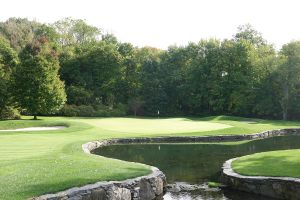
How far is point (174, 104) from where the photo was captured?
243ft

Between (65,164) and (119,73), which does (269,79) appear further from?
(65,164)

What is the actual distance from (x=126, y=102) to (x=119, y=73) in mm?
5413

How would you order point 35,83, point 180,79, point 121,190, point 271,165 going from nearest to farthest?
point 121,190
point 271,165
point 35,83
point 180,79

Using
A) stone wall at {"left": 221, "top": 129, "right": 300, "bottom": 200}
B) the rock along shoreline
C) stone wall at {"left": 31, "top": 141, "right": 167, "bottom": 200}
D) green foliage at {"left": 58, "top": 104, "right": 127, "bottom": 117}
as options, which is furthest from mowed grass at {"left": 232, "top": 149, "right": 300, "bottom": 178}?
green foliage at {"left": 58, "top": 104, "right": 127, "bottom": 117}

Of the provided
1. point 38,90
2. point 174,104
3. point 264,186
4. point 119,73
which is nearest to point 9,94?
point 38,90

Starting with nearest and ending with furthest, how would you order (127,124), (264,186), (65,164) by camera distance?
(264,186), (65,164), (127,124)

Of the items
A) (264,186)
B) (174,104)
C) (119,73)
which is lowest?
(264,186)

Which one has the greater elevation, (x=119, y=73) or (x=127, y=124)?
(x=119, y=73)

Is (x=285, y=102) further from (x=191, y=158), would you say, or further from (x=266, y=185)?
(x=266, y=185)

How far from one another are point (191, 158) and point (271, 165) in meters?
7.83

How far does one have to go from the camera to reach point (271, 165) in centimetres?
1900

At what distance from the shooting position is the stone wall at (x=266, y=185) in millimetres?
15742

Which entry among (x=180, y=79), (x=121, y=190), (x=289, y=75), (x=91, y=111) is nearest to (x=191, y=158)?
(x=121, y=190)

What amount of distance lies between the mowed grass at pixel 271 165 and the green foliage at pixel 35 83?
113 ft
